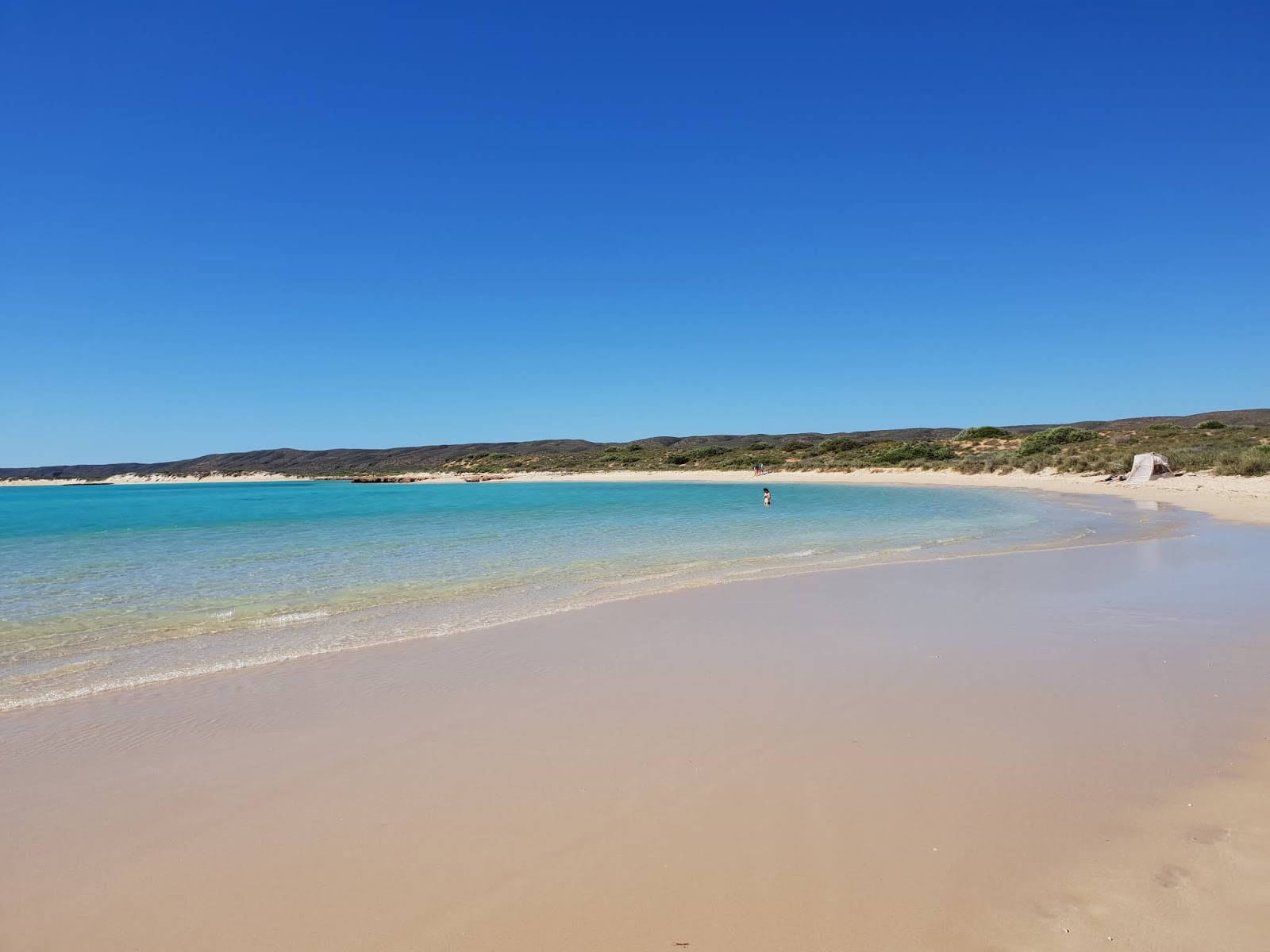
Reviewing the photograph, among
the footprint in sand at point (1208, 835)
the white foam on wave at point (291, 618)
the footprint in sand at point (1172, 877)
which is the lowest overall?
the footprint in sand at point (1208, 835)

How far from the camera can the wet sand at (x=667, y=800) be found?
2.54 metres

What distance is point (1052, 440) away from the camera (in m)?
49.3

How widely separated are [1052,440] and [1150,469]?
70.6 ft

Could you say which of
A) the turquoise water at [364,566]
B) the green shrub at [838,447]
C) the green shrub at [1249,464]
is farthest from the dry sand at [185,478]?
the green shrub at [1249,464]

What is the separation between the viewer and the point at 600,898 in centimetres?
268

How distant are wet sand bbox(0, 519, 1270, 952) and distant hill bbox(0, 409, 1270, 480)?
A: 7402 cm

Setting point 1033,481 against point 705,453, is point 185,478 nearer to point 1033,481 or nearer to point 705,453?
point 705,453

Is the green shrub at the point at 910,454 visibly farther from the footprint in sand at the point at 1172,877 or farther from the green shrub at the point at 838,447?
the footprint in sand at the point at 1172,877

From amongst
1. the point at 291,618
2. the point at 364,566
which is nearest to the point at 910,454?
the point at 364,566

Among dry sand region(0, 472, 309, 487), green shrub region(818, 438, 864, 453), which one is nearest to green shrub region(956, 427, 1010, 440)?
green shrub region(818, 438, 864, 453)

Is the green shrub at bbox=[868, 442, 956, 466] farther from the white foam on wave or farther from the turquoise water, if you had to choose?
the white foam on wave

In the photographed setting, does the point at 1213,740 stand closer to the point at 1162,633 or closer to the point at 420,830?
the point at 1162,633

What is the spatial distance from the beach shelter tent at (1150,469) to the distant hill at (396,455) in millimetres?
53828

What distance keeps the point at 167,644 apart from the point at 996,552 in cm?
1204
